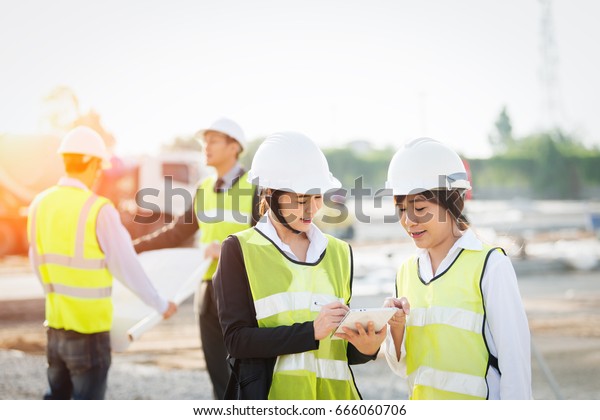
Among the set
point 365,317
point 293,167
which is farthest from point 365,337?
point 293,167

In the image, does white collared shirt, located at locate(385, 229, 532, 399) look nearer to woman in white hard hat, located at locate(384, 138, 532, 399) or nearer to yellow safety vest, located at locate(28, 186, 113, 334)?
woman in white hard hat, located at locate(384, 138, 532, 399)

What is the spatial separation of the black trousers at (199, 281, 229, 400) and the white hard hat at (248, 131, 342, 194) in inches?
57.8

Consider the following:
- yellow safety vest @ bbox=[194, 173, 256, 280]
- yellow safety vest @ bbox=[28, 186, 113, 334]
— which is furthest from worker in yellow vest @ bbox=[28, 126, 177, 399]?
yellow safety vest @ bbox=[194, 173, 256, 280]

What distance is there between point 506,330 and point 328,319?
1.82 feet

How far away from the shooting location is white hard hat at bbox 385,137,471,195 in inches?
88.5

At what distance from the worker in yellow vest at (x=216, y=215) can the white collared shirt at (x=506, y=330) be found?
175 centimetres

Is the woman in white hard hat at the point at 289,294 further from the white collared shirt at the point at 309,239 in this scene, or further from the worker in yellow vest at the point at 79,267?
the worker in yellow vest at the point at 79,267

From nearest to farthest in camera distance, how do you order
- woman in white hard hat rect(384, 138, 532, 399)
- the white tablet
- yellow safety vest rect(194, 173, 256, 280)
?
1. the white tablet
2. woman in white hard hat rect(384, 138, 532, 399)
3. yellow safety vest rect(194, 173, 256, 280)

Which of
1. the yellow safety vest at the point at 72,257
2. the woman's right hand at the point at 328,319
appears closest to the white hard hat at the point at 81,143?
the yellow safety vest at the point at 72,257

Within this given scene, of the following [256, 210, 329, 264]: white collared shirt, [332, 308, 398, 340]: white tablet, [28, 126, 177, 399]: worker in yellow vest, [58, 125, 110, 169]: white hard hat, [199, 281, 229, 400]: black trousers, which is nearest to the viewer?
[332, 308, 398, 340]: white tablet

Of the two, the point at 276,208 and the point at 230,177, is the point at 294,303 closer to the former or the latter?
the point at 276,208
